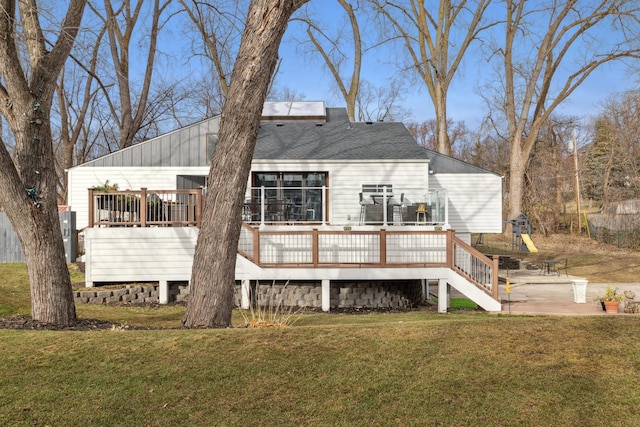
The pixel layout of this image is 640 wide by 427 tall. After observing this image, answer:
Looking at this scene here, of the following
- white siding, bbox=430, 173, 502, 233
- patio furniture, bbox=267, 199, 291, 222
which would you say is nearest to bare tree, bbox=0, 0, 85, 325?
patio furniture, bbox=267, 199, 291, 222

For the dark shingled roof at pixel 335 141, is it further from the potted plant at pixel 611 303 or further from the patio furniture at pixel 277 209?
the potted plant at pixel 611 303

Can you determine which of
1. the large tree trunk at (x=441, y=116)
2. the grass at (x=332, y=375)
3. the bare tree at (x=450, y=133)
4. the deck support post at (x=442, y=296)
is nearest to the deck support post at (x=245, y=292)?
the deck support post at (x=442, y=296)

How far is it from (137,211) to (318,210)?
17.6 feet

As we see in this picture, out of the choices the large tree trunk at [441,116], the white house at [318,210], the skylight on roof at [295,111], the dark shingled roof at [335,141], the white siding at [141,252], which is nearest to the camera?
the white house at [318,210]

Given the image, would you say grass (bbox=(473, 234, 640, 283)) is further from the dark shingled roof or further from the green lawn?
the green lawn

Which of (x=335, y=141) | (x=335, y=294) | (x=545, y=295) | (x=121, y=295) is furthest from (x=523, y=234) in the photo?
(x=121, y=295)

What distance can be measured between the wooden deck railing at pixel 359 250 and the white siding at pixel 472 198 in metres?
6.29

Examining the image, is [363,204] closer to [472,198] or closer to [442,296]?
[442,296]

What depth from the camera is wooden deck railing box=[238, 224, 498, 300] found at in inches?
466

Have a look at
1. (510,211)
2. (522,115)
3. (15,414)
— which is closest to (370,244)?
(15,414)

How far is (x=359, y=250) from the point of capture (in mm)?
12172

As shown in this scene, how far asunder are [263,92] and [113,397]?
13.2 ft

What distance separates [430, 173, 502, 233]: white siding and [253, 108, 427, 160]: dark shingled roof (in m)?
2.04

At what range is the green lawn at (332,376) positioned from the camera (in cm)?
386
